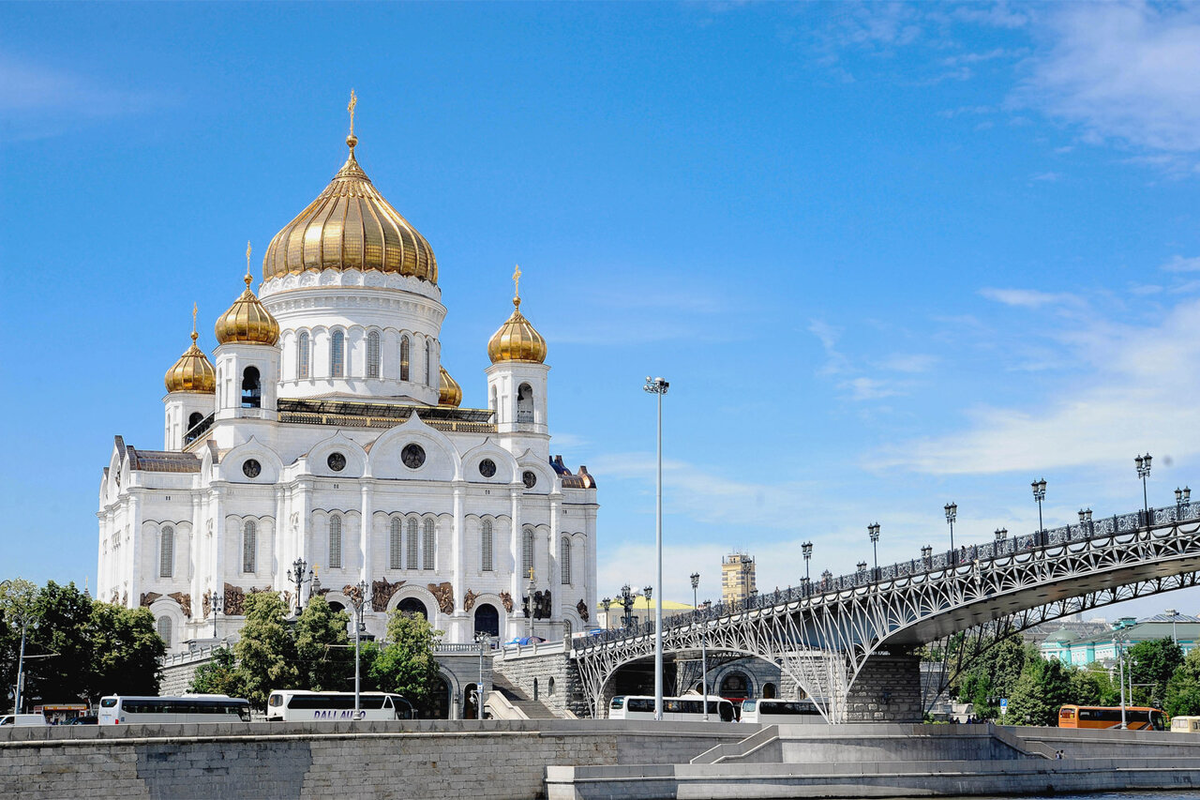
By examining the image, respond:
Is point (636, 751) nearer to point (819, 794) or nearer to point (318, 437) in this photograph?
point (819, 794)

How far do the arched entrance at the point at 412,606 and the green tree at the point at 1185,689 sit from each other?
3692cm

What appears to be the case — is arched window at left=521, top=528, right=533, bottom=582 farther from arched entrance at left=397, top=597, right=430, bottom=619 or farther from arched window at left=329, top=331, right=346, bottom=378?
arched window at left=329, top=331, right=346, bottom=378

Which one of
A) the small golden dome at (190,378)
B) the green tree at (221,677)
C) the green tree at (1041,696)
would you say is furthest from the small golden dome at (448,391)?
the green tree at (1041,696)

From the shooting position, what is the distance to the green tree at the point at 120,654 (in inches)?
2325

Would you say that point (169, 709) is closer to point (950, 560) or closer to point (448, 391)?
point (950, 560)

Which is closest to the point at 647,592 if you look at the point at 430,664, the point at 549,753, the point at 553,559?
the point at 553,559

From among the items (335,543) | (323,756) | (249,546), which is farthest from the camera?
(249,546)

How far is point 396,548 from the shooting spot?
3031 inches

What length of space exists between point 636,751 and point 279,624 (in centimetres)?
2046

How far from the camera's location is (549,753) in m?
45.0

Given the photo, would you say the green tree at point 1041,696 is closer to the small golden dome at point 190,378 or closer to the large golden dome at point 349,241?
the large golden dome at point 349,241

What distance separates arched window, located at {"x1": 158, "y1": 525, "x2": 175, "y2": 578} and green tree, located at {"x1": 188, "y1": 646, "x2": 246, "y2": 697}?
11335 millimetres

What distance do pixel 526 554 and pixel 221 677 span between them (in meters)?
21.5

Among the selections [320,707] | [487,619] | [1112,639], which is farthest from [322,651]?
[1112,639]
